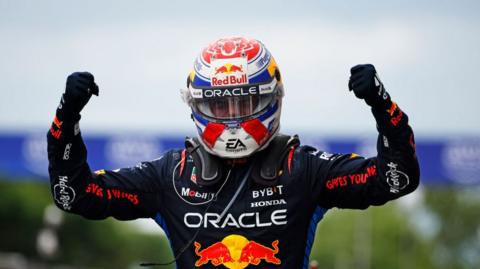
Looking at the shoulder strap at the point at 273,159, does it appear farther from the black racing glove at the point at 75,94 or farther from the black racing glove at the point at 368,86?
the black racing glove at the point at 75,94

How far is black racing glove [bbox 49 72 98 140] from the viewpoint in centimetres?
748

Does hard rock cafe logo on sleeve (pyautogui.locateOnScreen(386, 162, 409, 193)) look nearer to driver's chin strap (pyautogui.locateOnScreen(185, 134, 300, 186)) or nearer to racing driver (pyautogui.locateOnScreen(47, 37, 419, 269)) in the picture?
racing driver (pyautogui.locateOnScreen(47, 37, 419, 269))

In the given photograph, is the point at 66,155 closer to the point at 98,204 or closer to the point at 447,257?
the point at 98,204

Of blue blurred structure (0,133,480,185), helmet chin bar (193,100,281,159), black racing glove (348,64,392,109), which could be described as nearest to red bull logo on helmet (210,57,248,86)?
helmet chin bar (193,100,281,159)

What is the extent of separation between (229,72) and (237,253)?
1.16 m

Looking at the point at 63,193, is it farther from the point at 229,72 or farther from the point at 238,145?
the point at 229,72

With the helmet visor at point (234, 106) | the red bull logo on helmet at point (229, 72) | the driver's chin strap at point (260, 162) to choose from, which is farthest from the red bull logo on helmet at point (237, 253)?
the red bull logo on helmet at point (229, 72)

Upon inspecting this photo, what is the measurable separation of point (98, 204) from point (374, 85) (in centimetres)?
193

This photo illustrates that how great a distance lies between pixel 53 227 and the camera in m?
65.5

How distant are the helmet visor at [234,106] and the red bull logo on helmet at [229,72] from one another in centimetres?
11

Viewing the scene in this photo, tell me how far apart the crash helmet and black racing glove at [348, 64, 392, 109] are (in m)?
0.67

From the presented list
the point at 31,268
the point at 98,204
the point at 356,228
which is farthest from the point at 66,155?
the point at 356,228

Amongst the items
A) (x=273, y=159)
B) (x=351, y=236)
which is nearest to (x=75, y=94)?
(x=273, y=159)

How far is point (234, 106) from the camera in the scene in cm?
775
